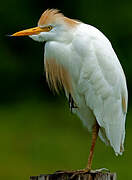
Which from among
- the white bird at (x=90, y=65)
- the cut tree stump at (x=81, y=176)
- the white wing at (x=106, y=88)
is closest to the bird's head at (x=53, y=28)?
the white bird at (x=90, y=65)

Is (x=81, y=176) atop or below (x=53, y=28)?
below

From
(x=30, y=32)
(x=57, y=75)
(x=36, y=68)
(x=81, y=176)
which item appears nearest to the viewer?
(x=81, y=176)

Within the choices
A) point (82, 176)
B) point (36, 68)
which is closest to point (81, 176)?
point (82, 176)

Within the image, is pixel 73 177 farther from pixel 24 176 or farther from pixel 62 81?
pixel 24 176

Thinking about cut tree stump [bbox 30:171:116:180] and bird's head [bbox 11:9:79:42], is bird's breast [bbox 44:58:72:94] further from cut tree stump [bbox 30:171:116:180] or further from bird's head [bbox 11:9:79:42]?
cut tree stump [bbox 30:171:116:180]

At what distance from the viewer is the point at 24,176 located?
5934mm

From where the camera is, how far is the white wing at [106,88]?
354 centimetres

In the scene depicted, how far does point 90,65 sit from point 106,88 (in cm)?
15

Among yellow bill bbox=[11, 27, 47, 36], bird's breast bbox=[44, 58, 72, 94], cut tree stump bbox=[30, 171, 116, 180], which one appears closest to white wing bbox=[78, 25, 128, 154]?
bird's breast bbox=[44, 58, 72, 94]

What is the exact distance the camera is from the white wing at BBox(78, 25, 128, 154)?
11.6 feet

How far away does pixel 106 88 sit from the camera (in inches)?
141

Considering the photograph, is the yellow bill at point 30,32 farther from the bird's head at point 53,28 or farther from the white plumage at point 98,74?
the white plumage at point 98,74

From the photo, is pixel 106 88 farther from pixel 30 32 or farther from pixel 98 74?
pixel 30 32

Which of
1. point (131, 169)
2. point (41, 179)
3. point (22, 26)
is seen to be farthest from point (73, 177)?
point (22, 26)
